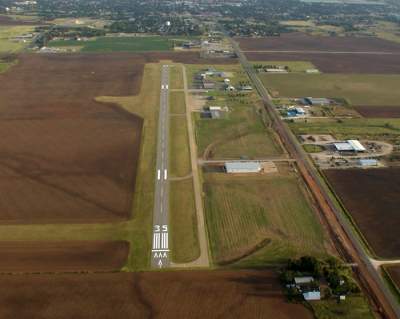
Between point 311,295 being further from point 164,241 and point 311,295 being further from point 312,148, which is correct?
point 312,148

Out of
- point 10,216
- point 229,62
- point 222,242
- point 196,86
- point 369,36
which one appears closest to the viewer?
point 222,242

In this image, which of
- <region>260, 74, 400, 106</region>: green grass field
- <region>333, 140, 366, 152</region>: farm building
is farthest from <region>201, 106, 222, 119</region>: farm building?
<region>333, 140, 366, 152</region>: farm building

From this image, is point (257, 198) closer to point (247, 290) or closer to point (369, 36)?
point (247, 290)

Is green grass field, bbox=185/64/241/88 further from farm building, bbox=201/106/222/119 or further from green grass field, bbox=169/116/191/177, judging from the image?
green grass field, bbox=169/116/191/177

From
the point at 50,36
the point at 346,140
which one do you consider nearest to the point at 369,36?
the point at 346,140

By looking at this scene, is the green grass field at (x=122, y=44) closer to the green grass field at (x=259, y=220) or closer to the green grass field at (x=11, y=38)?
the green grass field at (x=11, y=38)

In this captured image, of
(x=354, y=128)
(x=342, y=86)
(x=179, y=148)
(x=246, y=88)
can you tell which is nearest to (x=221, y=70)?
(x=246, y=88)
